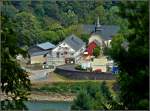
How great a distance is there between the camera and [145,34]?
1073 mm

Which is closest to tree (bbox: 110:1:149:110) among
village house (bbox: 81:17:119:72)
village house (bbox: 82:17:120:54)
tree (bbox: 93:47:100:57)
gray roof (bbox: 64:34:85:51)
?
village house (bbox: 81:17:119:72)

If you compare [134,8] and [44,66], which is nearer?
[134,8]

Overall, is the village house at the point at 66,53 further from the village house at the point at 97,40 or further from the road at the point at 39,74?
the road at the point at 39,74

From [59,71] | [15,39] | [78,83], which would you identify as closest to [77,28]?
[59,71]

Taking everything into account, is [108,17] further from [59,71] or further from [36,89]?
[36,89]

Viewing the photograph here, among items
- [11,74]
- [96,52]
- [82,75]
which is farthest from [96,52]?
[11,74]

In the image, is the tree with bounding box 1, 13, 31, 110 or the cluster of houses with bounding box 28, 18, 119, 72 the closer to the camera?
the tree with bounding box 1, 13, 31, 110

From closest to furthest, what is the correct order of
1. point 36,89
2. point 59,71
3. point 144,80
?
point 144,80 < point 36,89 < point 59,71

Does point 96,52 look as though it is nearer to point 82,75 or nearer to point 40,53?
point 82,75

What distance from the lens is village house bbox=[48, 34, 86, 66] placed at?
31.1 feet

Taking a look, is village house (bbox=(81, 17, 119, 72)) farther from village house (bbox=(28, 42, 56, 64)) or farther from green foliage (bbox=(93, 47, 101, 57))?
village house (bbox=(28, 42, 56, 64))

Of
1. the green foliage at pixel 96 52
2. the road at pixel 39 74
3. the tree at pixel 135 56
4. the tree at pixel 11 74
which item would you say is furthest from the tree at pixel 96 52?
the tree at pixel 135 56

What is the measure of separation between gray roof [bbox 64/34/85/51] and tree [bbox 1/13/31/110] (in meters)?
8.05

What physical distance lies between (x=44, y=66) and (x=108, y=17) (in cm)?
210
